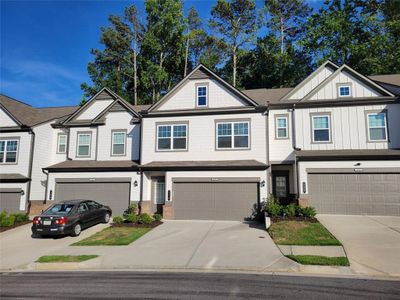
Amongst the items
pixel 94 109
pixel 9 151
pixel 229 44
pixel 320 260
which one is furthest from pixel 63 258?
pixel 229 44

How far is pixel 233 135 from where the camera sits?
18.6m

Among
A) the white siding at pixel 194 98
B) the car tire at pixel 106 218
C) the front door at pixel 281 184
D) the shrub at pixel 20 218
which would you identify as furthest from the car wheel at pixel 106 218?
the front door at pixel 281 184

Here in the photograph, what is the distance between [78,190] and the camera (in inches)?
798

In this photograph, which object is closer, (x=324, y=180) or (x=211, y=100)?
(x=324, y=180)

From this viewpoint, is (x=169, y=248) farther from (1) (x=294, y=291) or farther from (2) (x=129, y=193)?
(2) (x=129, y=193)

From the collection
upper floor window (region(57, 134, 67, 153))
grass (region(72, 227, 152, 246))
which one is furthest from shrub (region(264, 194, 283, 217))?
upper floor window (region(57, 134, 67, 153))

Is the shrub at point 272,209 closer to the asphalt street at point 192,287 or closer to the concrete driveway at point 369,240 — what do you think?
the concrete driveway at point 369,240

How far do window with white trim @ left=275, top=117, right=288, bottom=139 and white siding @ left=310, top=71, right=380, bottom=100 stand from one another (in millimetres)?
2253

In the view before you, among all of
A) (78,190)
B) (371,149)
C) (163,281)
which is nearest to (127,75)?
(78,190)

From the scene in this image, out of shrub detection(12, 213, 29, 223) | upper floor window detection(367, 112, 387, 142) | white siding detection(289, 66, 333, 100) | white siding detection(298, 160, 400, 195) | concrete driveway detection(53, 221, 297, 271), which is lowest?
concrete driveway detection(53, 221, 297, 271)

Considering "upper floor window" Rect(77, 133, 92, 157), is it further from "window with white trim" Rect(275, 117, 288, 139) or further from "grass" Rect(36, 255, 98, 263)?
"window with white trim" Rect(275, 117, 288, 139)

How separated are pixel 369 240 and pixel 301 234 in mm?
2403

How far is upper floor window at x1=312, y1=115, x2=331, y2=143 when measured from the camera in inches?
740

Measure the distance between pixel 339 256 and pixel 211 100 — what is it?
1246 centimetres
